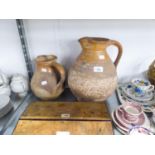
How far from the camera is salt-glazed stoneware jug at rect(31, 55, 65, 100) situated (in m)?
0.70

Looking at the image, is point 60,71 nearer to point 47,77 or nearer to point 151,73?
point 47,77

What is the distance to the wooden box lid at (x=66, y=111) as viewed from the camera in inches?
24.3

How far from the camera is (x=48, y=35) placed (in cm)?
79

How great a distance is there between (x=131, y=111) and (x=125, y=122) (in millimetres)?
51

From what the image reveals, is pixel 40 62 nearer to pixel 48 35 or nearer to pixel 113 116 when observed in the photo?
pixel 48 35

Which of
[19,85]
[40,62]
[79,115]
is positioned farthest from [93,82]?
[19,85]

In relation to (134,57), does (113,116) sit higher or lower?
lower

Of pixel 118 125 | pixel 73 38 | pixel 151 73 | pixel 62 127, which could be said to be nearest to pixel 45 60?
pixel 73 38

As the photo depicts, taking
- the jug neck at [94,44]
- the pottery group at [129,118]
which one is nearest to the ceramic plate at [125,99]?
the pottery group at [129,118]

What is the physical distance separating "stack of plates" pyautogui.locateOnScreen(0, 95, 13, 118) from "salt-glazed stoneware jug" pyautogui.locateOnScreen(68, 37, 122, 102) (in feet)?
0.96

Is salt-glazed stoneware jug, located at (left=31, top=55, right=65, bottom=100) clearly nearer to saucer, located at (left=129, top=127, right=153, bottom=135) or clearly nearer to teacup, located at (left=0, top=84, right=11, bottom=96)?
teacup, located at (left=0, top=84, right=11, bottom=96)
